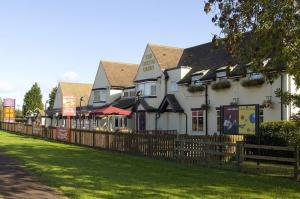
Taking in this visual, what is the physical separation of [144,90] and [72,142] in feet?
49.3

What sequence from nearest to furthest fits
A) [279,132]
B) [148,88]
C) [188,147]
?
[188,147], [279,132], [148,88]

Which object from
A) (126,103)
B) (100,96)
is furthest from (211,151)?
(100,96)

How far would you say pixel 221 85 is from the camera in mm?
33562

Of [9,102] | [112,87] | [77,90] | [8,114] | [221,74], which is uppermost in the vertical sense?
[77,90]

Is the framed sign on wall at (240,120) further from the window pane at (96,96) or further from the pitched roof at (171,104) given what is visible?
the window pane at (96,96)

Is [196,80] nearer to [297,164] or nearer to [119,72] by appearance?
[119,72]

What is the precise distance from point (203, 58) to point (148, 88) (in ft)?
24.0

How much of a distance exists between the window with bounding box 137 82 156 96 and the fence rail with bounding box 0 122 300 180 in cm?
1666

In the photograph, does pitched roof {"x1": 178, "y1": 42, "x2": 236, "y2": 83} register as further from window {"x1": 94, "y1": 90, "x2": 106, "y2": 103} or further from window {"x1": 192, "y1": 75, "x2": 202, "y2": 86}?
window {"x1": 94, "y1": 90, "x2": 106, "y2": 103}

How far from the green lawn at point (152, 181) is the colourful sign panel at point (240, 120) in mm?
2924

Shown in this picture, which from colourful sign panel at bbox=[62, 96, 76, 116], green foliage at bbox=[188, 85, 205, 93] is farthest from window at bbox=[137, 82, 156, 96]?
colourful sign panel at bbox=[62, 96, 76, 116]

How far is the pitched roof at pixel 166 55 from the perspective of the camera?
44.2 meters

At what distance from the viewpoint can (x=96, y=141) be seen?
2778 centimetres

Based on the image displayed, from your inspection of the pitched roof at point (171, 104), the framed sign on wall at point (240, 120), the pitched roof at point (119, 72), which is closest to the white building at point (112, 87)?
the pitched roof at point (119, 72)
